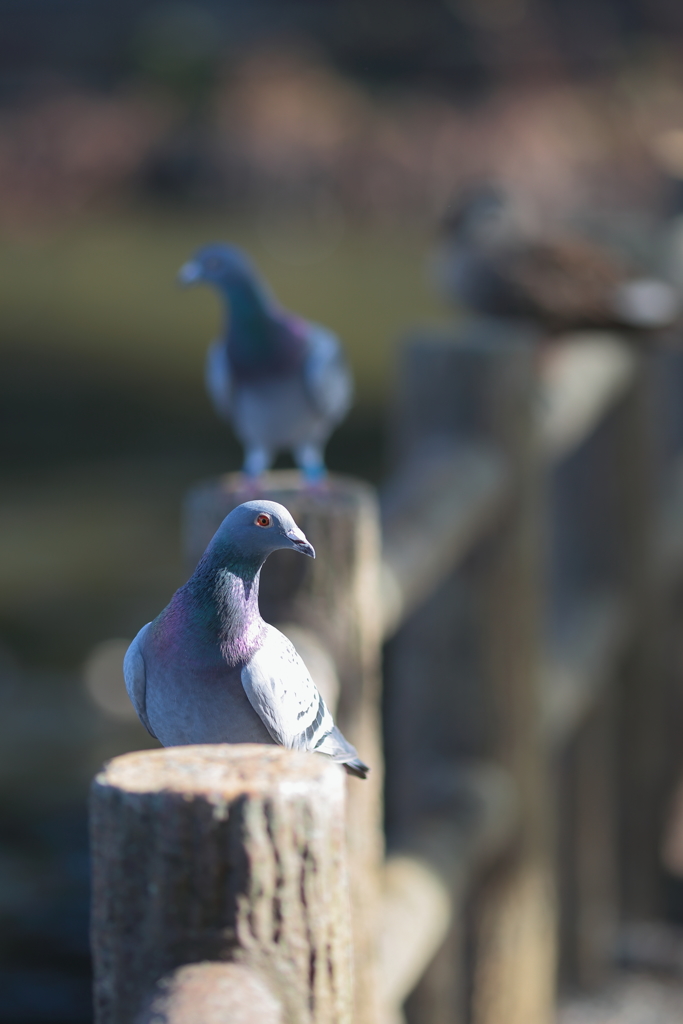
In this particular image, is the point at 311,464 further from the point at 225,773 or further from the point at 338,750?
the point at 338,750

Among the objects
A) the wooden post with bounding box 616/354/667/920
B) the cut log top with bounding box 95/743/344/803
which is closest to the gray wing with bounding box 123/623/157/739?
the cut log top with bounding box 95/743/344/803

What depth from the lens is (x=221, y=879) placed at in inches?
28.5

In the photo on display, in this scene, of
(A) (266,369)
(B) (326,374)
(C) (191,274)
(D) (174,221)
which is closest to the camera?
(C) (191,274)

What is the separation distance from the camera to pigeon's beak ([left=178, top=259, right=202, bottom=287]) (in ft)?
2.92

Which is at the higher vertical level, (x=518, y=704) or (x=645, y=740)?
(x=518, y=704)

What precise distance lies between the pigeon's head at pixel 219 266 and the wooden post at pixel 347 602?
0.22 meters

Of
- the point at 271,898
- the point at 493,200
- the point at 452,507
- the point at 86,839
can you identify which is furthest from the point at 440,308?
the point at 271,898

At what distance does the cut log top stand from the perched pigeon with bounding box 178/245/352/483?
337 mm

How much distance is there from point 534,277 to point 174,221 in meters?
12.2

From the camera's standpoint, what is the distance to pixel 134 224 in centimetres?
1457

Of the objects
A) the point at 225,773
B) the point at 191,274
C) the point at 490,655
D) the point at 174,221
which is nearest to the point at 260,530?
the point at 225,773

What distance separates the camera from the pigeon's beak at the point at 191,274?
890 millimetres

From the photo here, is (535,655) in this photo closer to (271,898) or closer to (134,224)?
(271,898)

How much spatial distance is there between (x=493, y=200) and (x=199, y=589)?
8.55 feet
